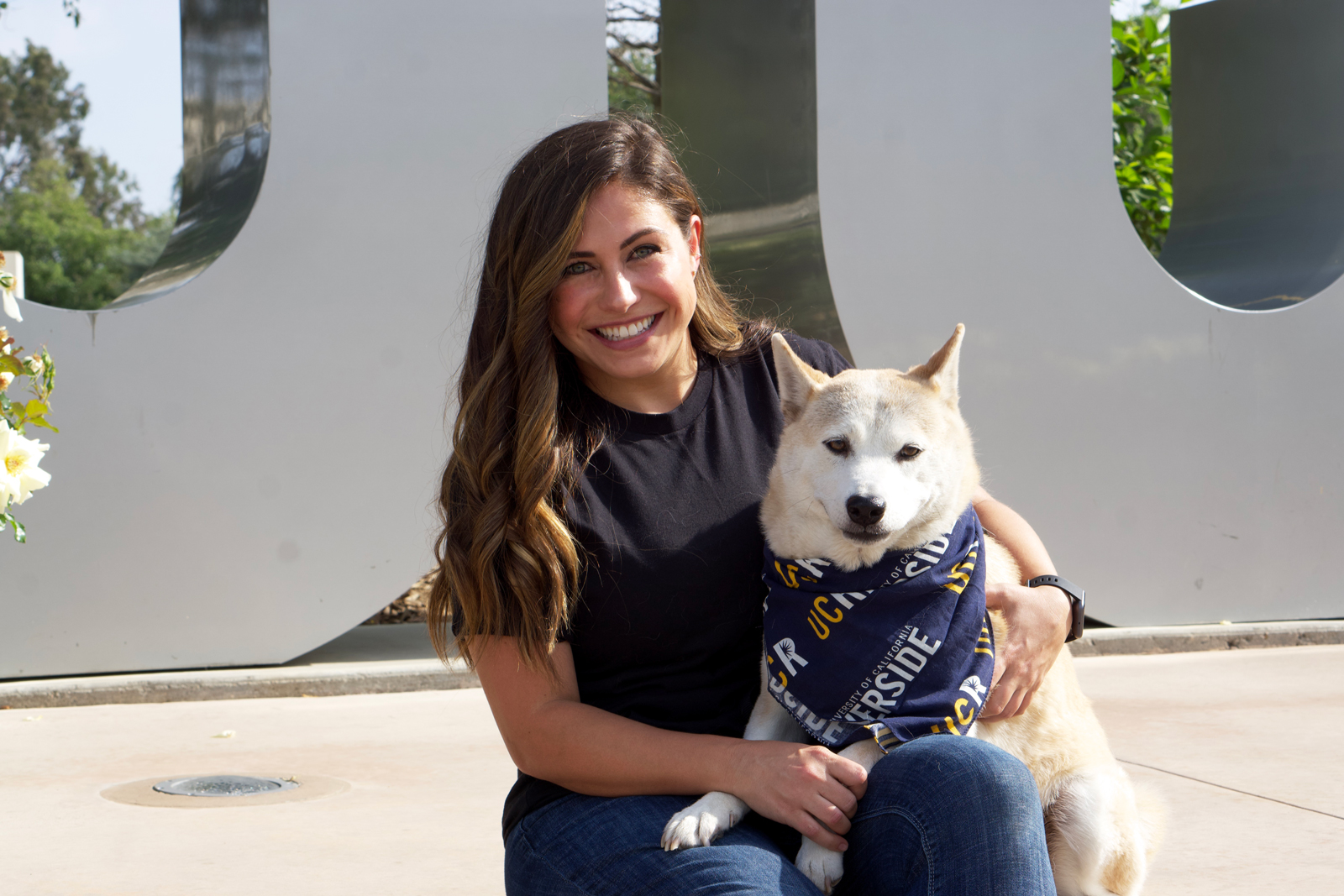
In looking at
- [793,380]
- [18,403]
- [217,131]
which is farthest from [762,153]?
[18,403]

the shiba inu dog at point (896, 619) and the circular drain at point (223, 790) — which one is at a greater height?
the shiba inu dog at point (896, 619)

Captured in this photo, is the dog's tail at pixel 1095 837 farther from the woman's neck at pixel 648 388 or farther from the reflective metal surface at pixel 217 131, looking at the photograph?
the reflective metal surface at pixel 217 131

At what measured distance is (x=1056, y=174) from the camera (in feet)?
22.2

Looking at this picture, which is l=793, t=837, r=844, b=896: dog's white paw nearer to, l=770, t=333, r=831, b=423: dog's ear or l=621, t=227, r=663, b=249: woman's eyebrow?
l=770, t=333, r=831, b=423: dog's ear

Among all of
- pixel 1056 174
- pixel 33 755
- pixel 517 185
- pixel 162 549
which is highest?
pixel 1056 174

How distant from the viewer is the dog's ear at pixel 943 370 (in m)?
2.52

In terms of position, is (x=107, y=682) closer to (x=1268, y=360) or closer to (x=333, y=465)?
(x=333, y=465)

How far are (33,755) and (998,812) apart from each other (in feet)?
13.7

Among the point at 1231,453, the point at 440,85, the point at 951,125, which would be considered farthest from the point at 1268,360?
the point at 440,85

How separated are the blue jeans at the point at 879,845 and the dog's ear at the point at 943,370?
0.81 metres

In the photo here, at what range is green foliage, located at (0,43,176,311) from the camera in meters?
36.9

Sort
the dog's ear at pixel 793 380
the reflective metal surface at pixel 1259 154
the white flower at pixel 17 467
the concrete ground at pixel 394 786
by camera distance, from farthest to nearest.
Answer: the reflective metal surface at pixel 1259 154 < the concrete ground at pixel 394 786 < the dog's ear at pixel 793 380 < the white flower at pixel 17 467

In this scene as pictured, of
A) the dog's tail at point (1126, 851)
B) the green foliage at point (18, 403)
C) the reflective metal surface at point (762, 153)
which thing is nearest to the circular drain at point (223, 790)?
the green foliage at point (18, 403)

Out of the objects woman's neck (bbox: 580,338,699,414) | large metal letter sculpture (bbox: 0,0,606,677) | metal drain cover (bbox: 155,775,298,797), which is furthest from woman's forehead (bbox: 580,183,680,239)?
large metal letter sculpture (bbox: 0,0,606,677)
